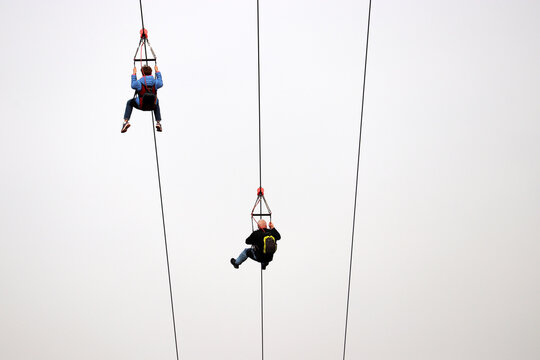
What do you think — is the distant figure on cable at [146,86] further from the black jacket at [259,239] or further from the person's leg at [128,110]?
the black jacket at [259,239]

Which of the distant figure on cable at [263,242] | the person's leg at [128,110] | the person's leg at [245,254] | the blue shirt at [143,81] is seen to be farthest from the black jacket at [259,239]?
the blue shirt at [143,81]

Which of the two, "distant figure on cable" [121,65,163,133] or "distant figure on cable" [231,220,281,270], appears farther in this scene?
"distant figure on cable" [231,220,281,270]

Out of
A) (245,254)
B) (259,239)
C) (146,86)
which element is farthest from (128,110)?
(245,254)

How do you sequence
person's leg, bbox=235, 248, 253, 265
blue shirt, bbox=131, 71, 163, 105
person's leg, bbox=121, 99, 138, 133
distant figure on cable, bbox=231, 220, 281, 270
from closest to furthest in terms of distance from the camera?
blue shirt, bbox=131, 71, 163, 105, person's leg, bbox=121, 99, 138, 133, distant figure on cable, bbox=231, 220, 281, 270, person's leg, bbox=235, 248, 253, 265

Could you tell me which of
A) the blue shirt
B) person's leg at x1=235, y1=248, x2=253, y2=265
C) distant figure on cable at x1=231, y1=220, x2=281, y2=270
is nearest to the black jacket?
distant figure on cable at x1=231, y1=220, x2=281, y2=270

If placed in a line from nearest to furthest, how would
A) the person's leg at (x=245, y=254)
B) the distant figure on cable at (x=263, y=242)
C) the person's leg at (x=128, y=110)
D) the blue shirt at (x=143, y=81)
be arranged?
the blue shirt at (x=143, y=81) < the person's leg at (x=128, y=110) < the distant figure on cable at (x=263, y=242) < the person's leg at (x=245, y=254)

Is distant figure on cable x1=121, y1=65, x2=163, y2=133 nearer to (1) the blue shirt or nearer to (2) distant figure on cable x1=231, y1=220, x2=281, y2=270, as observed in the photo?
(1) the blue shirt

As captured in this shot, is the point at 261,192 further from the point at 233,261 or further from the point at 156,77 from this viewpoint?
the point at 156,77

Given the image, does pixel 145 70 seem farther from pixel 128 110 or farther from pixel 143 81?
pixel 128 110

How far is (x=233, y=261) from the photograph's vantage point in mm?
5586

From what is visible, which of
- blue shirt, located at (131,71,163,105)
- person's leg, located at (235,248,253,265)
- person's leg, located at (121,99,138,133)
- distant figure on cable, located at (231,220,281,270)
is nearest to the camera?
blue shirt, located at (131,71,163,105)

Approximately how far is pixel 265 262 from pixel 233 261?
1.54ft

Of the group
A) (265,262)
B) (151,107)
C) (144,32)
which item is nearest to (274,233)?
(265,262)

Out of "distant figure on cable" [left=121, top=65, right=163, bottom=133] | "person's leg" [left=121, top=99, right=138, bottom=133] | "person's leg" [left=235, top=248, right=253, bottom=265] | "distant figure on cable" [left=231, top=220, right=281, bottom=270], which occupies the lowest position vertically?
"person's leg" [left=235, top=248, right=253, bottom=265]
